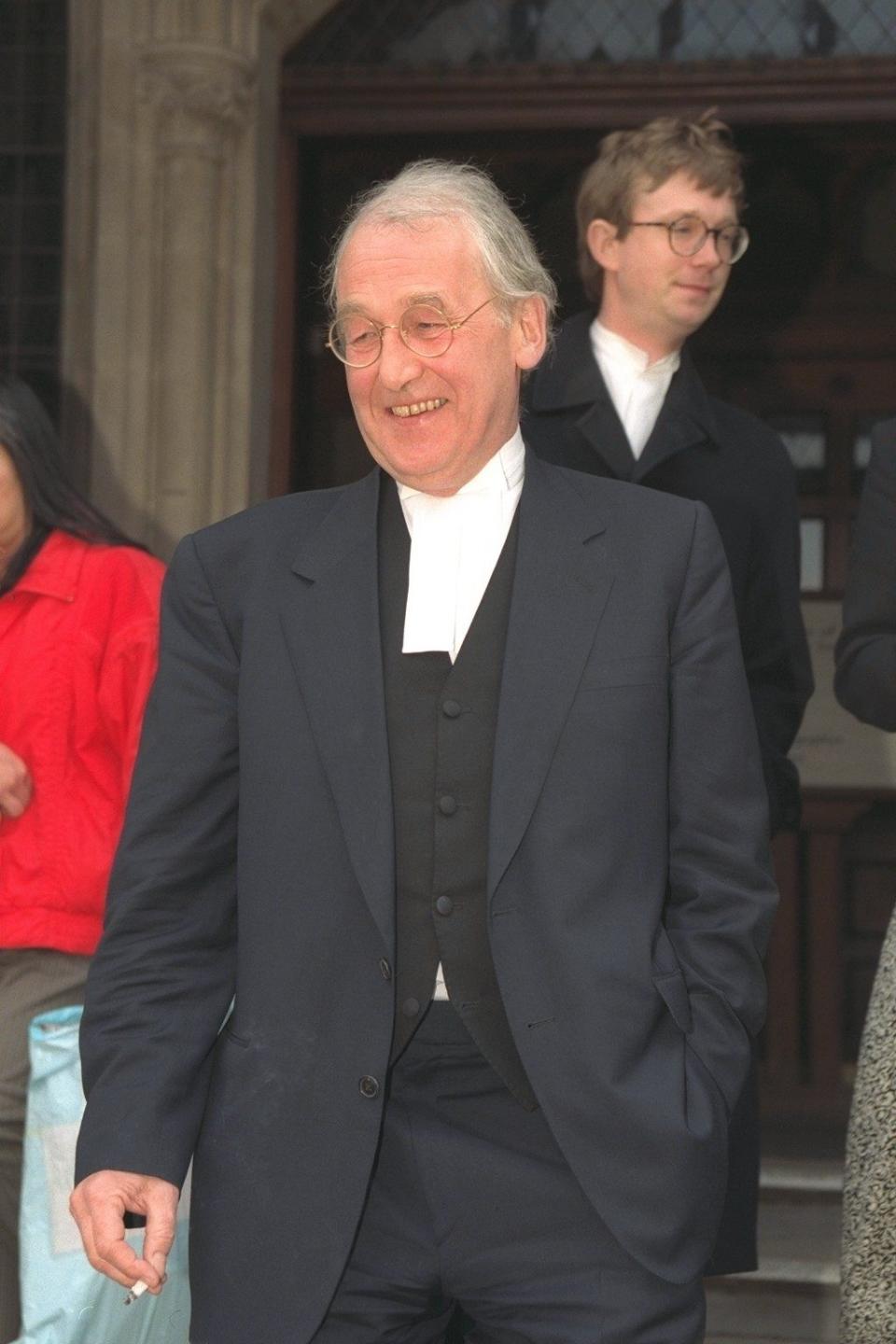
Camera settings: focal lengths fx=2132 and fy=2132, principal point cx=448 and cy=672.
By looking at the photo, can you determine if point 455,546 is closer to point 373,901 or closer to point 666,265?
point 373,901

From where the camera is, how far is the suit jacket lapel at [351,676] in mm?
2279

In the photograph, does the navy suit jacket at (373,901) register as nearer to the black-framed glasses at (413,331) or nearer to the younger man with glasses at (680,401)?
the black-framed glasses at (413,331)

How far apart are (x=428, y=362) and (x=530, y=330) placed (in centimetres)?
19

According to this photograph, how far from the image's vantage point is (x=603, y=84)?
6.19 m

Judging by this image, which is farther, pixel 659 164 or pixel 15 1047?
pixel 659 164

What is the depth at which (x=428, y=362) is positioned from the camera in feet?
7.77

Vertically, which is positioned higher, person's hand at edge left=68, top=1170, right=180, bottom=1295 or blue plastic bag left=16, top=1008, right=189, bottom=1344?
person's hand at edge left=68, top=1170, right=180, bottom=1295

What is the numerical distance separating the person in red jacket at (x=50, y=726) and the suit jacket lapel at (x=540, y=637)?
1.26 metres

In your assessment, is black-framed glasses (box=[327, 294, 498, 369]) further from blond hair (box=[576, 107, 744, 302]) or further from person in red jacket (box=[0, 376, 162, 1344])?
blond hair (box=[576, 107, 744, 302])

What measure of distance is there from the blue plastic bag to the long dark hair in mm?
881

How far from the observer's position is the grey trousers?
3.44 meters

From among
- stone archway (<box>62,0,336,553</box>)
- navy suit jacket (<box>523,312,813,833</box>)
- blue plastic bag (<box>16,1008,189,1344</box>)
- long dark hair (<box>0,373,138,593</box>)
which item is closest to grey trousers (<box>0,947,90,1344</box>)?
blue plastic bag (<box>16,1008,189,1344</box>)

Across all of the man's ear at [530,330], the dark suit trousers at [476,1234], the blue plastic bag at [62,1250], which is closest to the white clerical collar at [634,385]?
the man's ear at [530,330]

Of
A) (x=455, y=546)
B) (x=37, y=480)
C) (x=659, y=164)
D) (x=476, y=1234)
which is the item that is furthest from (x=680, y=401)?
(x=476, y=1234)
